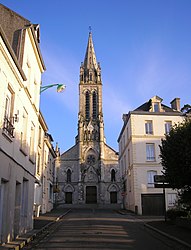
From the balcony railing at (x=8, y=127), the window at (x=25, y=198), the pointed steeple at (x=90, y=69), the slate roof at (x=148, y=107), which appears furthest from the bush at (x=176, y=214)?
the pointed steeple at (x=90, y=69)

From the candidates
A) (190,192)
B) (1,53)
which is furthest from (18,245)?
(190,192)

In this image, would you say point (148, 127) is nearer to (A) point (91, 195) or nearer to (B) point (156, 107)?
(B) point (156, 107)

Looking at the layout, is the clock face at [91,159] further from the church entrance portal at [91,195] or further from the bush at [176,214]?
the bush at [176,214]

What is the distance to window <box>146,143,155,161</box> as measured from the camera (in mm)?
29844

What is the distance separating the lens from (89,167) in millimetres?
56906

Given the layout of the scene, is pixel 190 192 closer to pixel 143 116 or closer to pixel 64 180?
pixel 143 116

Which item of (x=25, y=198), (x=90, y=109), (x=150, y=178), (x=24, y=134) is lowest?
(x=25, y=198)

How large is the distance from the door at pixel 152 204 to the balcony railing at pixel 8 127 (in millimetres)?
20551

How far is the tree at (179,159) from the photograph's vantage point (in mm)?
13758

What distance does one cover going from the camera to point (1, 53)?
9070 millimetres

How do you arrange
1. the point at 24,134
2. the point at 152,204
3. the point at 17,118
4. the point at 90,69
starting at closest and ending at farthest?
1. the point at 17,118
2. the point at 24,134
3. the point at 152,204
4. the point at 90,69

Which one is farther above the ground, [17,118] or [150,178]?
[17,118]

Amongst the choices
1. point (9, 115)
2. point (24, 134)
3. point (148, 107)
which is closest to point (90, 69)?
point (148, 107)

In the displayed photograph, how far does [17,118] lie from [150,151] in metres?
21.5
